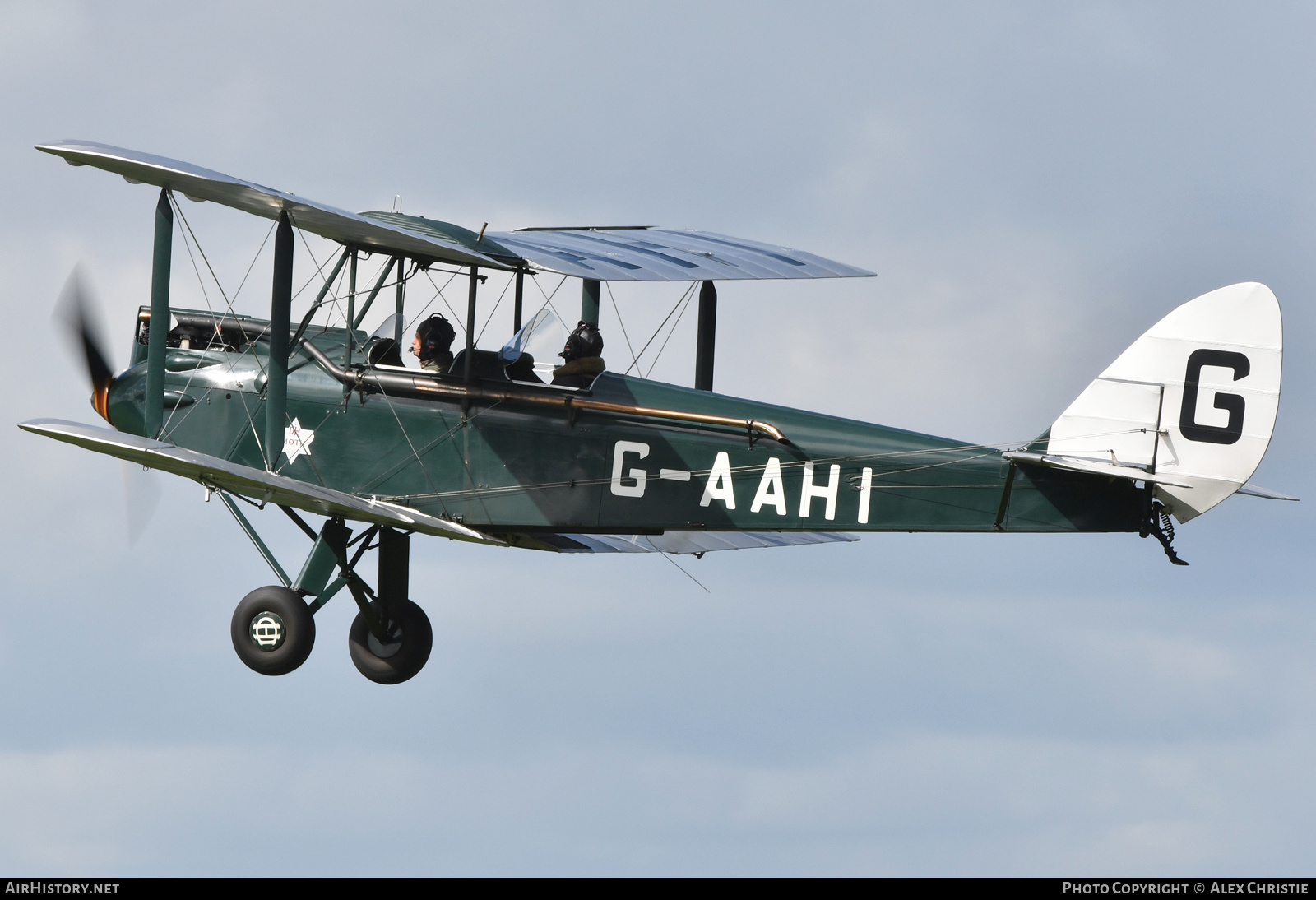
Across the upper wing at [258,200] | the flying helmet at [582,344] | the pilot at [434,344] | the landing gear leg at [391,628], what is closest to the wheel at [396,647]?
the landing gear leg at [391,628]

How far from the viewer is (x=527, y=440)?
1398 cm

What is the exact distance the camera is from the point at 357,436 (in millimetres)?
14258

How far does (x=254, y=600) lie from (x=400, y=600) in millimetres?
1269

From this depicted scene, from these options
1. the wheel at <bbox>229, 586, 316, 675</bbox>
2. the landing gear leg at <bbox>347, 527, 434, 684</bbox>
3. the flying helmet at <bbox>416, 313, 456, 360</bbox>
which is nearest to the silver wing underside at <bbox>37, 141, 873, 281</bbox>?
the flying helmet at <bbox>416, 313, 456, 360</bbox>

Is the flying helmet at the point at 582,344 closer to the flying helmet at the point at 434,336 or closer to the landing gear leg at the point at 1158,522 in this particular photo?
the flying helmet at the point at 434,336

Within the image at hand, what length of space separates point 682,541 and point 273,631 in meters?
3.07

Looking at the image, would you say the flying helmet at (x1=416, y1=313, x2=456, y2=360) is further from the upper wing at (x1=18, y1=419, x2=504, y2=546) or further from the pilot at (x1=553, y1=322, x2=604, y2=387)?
the upper wing at (x1=18, y1=419, x2=504, y2=546)

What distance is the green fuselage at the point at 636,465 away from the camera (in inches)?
533

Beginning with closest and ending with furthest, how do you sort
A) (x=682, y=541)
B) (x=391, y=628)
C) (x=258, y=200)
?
1. (x=258, y=200)
2. (x=391, y=628)
3. (x=682, y=541)

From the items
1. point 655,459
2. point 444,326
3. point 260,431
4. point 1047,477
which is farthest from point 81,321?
point 1047,477

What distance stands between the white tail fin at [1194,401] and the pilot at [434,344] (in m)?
4.11

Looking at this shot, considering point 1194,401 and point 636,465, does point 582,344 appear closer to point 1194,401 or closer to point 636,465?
point 636,465

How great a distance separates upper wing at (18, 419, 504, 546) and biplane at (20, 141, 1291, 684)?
0.02 m

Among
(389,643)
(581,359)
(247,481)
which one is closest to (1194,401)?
(581,359)
